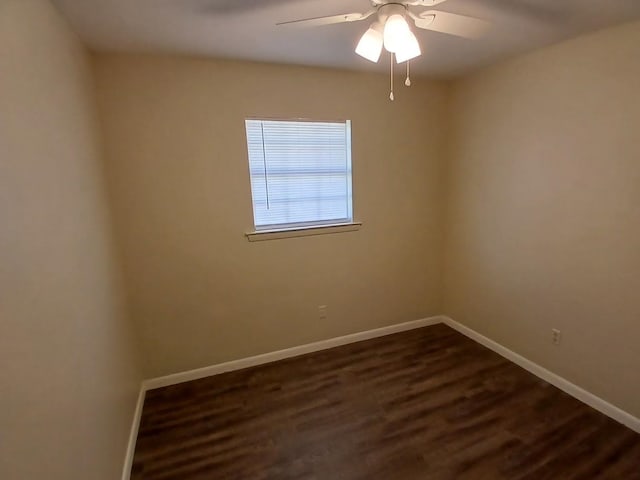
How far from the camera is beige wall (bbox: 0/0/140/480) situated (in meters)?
0.90

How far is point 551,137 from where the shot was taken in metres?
2.32

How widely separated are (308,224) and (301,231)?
0.38 feet

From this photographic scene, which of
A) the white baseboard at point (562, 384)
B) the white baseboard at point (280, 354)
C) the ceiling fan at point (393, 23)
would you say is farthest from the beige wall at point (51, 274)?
the white baseboard at point (562, 384)

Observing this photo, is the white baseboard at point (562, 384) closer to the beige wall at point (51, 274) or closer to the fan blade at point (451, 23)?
the fan blade at point (451, 23)

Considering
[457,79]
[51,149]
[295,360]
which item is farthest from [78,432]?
[457,79]

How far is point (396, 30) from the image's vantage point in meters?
1.33

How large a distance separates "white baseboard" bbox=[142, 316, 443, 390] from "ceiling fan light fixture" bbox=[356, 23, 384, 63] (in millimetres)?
2381

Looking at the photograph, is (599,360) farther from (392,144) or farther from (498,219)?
(392,144)

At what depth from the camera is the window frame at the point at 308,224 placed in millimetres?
2611

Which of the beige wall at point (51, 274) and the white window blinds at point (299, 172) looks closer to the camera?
the beige wall at point (51, 274)

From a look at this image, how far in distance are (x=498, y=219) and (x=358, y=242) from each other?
120 cm

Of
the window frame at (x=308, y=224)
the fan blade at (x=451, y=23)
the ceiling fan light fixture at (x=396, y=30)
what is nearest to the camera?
the ceiling fan light fixture at (x=396, y=30)

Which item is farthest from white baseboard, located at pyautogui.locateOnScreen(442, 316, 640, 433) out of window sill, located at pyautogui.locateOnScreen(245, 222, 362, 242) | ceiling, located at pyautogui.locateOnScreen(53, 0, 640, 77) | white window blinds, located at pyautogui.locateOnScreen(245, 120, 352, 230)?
ceiling, located at pyautogui.locateOnScreen(53, 0, 640, 77)

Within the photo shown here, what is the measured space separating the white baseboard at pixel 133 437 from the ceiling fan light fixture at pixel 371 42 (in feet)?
8.05
